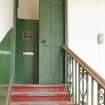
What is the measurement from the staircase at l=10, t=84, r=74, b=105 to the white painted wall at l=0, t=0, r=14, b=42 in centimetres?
122

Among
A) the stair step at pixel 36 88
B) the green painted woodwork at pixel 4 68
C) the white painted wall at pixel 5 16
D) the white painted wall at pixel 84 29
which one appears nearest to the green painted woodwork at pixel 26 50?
the white painted wall at pixel 5 16

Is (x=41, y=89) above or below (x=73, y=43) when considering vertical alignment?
below

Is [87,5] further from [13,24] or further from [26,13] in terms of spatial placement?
[26,13]

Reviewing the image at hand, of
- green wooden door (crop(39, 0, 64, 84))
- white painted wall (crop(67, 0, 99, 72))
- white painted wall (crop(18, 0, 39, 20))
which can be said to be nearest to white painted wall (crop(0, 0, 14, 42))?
green wooden door (crop(39, 0, 64, 84))

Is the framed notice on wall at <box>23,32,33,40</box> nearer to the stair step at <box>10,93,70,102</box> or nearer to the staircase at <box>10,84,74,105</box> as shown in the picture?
the staircase at <box>10,84,74,105</box>

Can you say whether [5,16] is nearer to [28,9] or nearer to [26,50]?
[26,50]

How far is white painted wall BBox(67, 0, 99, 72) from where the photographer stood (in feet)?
21.2

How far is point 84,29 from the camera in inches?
256

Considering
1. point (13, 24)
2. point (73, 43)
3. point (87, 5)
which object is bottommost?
point (73, 43)

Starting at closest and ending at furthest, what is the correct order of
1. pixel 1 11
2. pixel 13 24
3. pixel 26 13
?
pixel 1 11, pixel 13 24, pixel 26 13

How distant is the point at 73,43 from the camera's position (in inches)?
253

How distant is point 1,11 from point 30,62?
2.47m

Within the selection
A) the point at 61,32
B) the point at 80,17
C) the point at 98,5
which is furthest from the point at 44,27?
the point at 98,5

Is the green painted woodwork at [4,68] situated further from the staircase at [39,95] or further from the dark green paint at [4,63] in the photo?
the staircase at [39,95]
